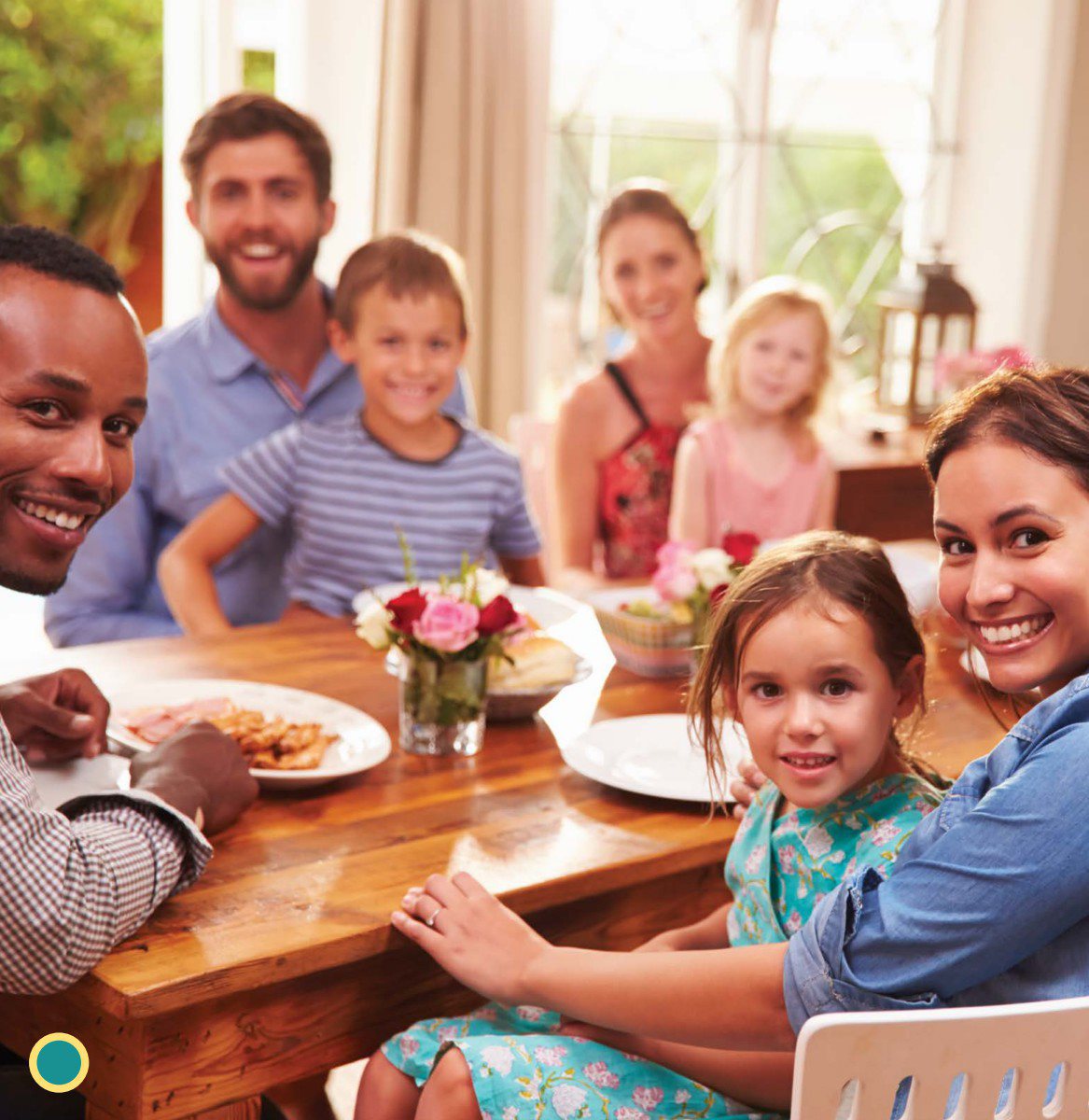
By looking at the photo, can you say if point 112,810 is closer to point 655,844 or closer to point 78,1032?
point 78,1032

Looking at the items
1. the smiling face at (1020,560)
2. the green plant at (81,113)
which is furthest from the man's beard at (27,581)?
the green plant at (81,113)

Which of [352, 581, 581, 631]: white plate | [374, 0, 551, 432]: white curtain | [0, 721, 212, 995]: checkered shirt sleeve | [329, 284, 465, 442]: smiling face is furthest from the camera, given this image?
[374, 0, 551, 432]: white curtain

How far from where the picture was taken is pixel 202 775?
1442 millimetres

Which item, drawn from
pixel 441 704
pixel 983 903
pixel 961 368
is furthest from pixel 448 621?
pixel 961 368

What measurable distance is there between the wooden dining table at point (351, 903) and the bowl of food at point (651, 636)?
169 millimetres

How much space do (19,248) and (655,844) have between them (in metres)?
0.81

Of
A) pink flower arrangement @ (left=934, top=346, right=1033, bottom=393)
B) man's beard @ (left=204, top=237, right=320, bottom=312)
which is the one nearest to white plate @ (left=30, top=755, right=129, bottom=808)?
man's beard @ (left=204, top=237, right=320, bottom=312)

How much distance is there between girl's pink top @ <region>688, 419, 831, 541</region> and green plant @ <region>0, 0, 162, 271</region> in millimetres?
5925

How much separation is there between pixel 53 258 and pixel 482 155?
100 inches

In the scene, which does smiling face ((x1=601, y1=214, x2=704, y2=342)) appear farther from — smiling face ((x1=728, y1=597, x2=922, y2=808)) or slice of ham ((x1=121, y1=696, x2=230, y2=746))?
smiling face ((x1=728, y1=597, x2=922, y2=808))

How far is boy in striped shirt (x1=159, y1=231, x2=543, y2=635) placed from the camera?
93.7 inches

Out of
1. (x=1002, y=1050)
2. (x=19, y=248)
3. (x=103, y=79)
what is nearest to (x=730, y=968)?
(x=1002, y=1050)

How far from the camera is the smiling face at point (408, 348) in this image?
237 centimetres

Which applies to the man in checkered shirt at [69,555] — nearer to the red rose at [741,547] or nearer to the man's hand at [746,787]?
the man's hand at [746,787]
